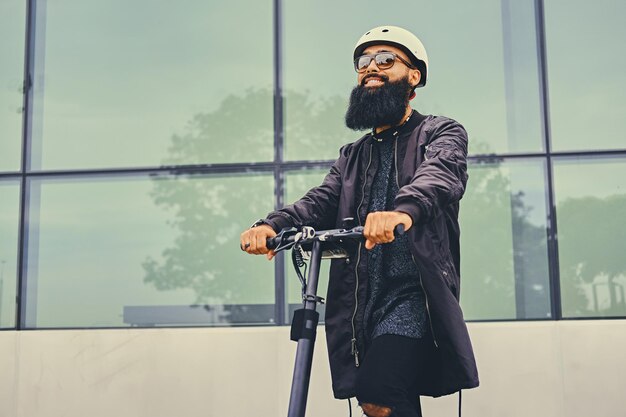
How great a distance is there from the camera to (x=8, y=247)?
21.9 ft

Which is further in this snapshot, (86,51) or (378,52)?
(86,51)

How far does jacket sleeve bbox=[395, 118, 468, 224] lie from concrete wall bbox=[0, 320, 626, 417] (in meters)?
2.64

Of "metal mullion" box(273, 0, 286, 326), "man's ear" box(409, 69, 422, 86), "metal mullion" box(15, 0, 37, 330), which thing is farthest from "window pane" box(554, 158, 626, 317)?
"metal mullion" box(15, 0, 37, 330)

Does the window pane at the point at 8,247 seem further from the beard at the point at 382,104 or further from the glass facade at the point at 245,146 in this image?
the beard at the point at 382,104

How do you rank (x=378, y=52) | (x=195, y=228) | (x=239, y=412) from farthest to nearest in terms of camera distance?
(x=195, y=228) < (x=239, y=412) < (x=378, y=52)

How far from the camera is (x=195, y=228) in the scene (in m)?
6.47

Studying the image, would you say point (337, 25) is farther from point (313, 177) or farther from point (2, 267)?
point (2, 267)

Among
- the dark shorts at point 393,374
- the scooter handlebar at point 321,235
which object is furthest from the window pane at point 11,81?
the dark shorts at point 393,374

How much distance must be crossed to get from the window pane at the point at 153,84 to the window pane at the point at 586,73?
1941 mm

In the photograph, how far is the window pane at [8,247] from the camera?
260 inches

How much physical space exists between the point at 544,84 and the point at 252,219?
2.16m

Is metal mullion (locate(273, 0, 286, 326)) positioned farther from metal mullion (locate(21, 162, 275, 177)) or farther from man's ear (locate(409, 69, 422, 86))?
man's ear (locate(409, 69, 422, 86))

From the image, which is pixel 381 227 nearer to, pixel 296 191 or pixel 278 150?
pixel 296 191

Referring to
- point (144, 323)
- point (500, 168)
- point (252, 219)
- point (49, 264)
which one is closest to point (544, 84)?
point (500, 168)
